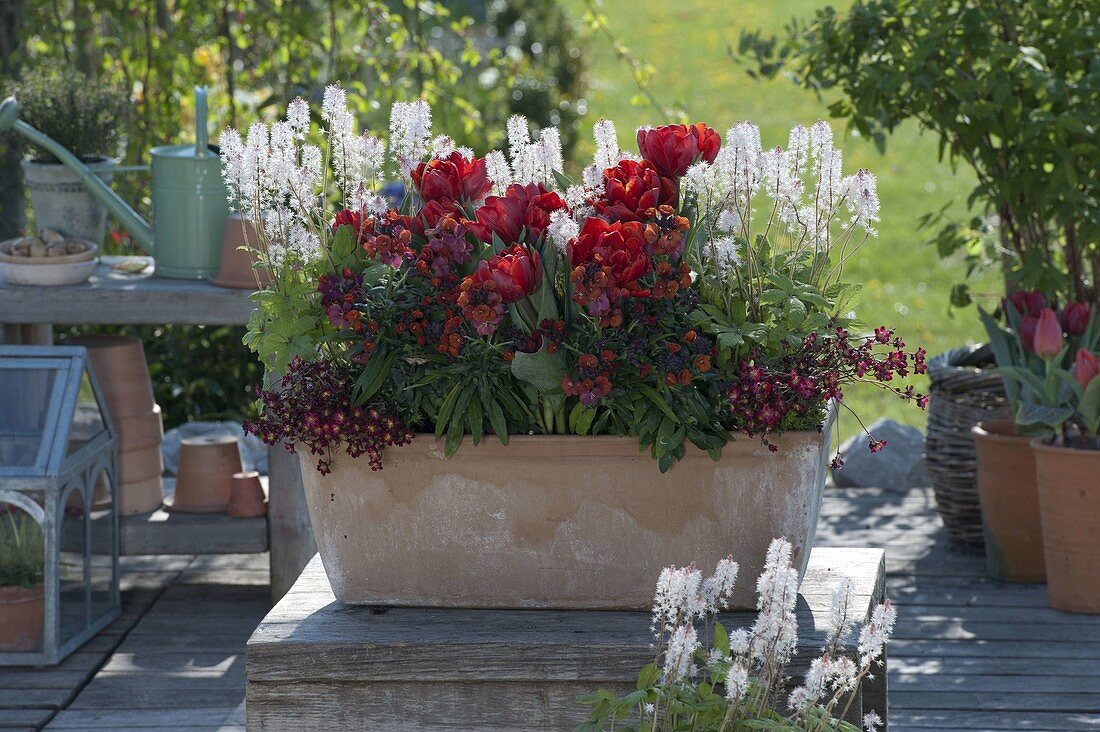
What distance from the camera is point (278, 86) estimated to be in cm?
466

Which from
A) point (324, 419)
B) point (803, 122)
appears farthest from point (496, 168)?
point (803, 122)

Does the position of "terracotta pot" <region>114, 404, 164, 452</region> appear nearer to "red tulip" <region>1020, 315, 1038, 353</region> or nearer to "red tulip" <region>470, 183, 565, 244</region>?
"red tulip" <region>470, 183, 565, 244</region>

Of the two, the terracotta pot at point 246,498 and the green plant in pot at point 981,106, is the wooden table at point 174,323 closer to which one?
the terracotta pot at point 246,498

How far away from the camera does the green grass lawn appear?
6.77 meters

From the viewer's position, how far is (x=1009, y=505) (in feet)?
10.8

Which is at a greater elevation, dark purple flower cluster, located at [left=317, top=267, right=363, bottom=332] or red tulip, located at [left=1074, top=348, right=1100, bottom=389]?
dark purple flower cluster, located at [left=317, top=267, right=363, bottom=332]

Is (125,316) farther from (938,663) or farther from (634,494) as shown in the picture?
(938,663)

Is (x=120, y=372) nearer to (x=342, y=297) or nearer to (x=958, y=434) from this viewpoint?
(x=342, y=297)

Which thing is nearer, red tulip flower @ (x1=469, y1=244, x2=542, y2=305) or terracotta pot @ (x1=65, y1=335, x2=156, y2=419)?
red tulip flower @ (x1=469, y1=244, x2=542, y2=305)

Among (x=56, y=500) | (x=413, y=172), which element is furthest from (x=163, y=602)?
(x=413, y=172)

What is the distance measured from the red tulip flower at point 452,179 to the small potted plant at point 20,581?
1538mm

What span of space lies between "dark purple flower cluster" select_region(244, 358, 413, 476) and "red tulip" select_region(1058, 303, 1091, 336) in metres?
2.10

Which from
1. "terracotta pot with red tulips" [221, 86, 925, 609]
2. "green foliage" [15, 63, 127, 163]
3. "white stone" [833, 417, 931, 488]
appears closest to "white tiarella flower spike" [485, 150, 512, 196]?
"terracotta pot with red tulips" [221, 86, 925, 609]

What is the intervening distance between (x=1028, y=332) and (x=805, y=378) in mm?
1788
